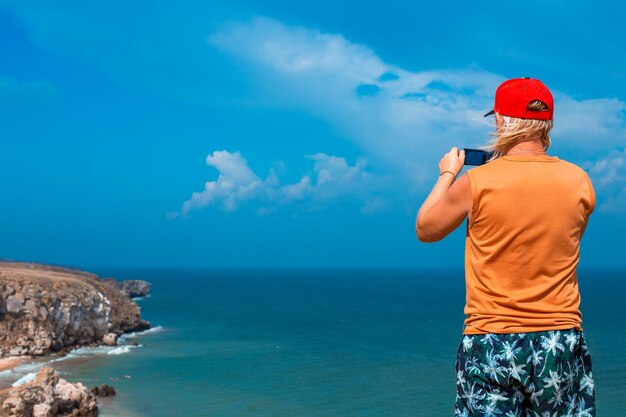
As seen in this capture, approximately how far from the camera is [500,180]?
2.87 metres

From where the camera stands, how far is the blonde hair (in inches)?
118

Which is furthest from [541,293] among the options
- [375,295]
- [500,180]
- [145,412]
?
[375,295]

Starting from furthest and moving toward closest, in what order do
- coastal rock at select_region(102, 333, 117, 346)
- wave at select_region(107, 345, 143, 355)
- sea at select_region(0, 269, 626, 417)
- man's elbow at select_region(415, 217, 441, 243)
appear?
coastal rock at select_region(102, 333, 117, 346)
wave at select_region(107, 345, 143, 355)
sea at select_region(0, 269, 626, 417)
man's elbow at select_region(415, 217, 441, 243)

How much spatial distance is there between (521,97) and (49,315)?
49974 mm

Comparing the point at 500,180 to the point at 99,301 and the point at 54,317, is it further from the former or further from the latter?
the point at 99,301

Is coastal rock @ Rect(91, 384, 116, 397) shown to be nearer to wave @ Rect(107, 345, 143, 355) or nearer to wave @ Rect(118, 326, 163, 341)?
wave @ Rect(107, 345, 143, 355)

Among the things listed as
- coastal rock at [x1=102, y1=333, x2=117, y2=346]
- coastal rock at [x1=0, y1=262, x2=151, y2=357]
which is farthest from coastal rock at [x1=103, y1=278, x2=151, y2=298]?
coastal rock at [x1=102, y1=333, x2=117, y2=346]

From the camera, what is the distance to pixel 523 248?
287cm

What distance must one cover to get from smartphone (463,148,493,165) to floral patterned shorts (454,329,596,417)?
2.67ft

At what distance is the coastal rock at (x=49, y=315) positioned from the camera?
45.8 metres

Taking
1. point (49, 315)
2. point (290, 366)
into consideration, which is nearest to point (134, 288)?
point (49, 315)

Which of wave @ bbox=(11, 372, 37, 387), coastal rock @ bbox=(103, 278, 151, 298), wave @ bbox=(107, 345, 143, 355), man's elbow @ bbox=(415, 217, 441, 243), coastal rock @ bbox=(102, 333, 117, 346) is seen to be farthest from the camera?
coastal rock @ bbox=(103, 278, 151, 298)

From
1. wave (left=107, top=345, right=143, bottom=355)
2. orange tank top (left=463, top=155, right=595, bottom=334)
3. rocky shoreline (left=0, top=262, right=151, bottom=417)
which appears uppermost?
orange tank top (left=463, top=155, right=595, bottom=334)

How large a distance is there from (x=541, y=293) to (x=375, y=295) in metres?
134
